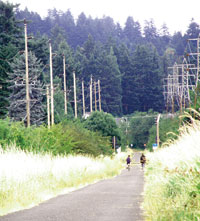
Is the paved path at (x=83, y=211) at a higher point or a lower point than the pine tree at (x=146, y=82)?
lower

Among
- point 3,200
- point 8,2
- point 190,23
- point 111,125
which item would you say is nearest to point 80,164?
point 3,200

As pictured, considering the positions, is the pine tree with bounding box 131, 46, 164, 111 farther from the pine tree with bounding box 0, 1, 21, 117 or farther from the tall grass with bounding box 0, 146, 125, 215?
the tall grass with bounding box 0, 146, 125, 215

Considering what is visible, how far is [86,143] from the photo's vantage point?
4681cm

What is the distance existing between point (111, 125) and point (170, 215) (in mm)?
63461

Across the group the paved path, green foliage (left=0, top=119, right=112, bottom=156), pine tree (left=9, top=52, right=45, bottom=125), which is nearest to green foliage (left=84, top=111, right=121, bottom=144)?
pine tree (left=9, top=52, right=45, bottom=125)

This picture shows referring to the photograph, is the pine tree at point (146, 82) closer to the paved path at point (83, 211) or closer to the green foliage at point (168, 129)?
the green foliage at point (168, 129)

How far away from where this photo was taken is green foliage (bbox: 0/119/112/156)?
28.3m

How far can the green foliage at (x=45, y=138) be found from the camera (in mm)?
28281

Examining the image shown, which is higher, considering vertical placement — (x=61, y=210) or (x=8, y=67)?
(x=8, y=67)

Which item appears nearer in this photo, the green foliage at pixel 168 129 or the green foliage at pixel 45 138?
the green foliage at pixel 45 138

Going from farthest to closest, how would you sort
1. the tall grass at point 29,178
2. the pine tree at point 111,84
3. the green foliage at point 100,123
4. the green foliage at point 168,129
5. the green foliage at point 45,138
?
the pine tree at point 111,84 → the green foliage at point 100,123 → the green foliage at point 168,129 → the green foliage at point 45,138 → the tall grass at point 29,178

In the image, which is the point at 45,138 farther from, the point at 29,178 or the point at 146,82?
the point at 146,82

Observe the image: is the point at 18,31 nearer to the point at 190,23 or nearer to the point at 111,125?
the point at 111,125

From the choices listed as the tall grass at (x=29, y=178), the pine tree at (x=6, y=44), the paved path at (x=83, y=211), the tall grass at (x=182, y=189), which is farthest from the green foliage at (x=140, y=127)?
the tall grass at (x=182, y=189)
